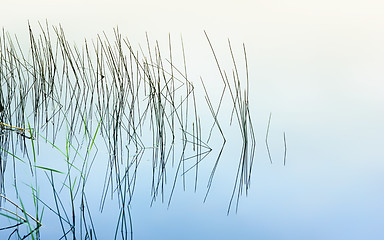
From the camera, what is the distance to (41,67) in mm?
2352

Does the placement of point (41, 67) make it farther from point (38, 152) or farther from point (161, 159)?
point (161, 159)

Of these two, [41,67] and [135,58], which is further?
[41,67]

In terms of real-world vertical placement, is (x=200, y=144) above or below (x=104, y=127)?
below

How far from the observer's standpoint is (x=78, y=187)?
1.91 meters

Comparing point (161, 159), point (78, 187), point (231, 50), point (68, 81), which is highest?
point (68, 81)

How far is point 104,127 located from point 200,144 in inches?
18.1

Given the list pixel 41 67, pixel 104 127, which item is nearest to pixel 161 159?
pixel 104 127

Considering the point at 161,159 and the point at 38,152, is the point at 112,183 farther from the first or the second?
the point at 38,152

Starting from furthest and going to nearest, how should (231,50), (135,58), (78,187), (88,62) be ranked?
(88,62) < (135,58) < (231,50) < (78,187)

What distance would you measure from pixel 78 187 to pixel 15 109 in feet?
2.30

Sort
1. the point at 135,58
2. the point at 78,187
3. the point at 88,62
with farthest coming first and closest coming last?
the point at 88,62 → the point at 135,58 → the point at 78,187

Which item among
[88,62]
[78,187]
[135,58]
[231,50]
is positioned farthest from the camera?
[88,62]

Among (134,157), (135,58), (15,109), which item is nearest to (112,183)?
Result: (134,157)

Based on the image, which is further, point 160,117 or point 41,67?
point 41,67
